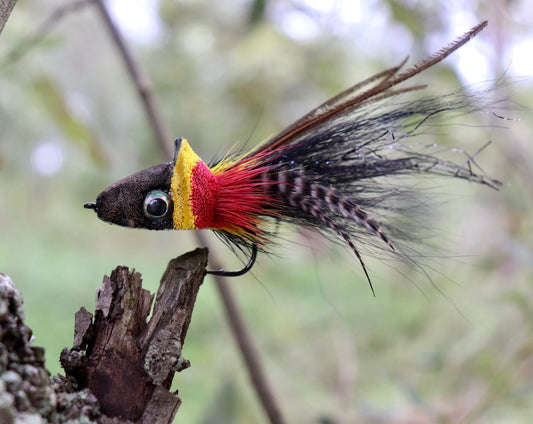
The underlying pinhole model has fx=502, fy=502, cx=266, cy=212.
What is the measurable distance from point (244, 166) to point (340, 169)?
120 millimetres

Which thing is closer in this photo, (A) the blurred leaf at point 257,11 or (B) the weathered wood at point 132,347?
(B) the weathered wood at point 132,347

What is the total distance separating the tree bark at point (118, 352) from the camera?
0.45 meters

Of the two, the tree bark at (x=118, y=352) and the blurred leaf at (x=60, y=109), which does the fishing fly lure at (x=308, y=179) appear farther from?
the blurred leaf at (x=60, y=109)

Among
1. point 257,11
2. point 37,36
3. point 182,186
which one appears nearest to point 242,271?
point 182,186

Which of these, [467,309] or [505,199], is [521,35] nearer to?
[505,199]

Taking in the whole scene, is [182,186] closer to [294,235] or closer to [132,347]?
[132,347]

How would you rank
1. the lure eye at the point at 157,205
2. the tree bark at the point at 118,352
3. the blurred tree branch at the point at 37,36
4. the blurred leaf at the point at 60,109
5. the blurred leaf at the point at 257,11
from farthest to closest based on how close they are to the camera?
the blurred leaf at the point at 257,11, the blurred leaf at the point at 60,109, the blurred tree branch at the point at 37,36, the lure eye at the point at 157,205, the tree bark at the point at 118,352

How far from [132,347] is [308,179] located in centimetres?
27

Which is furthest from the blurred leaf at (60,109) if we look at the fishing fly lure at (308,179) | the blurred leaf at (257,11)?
the fishing fly lure at (308,179)

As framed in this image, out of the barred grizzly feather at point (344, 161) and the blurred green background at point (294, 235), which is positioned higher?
the blurred green background at point (294, 235)

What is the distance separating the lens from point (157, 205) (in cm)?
56

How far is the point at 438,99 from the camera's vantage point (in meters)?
0.63

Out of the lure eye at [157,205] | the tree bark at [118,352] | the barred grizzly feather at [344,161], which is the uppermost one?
the barred grizzly feather at [344,161]

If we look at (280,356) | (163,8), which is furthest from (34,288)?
(163,8)
